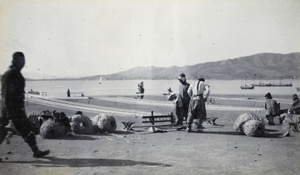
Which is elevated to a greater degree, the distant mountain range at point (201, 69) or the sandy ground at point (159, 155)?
the distant mountain range at point (201, 69)

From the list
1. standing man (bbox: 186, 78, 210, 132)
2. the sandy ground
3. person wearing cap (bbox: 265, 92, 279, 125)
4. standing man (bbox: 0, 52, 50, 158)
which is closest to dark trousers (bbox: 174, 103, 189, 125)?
standing man (bbox: 186, 78, 210, 132)

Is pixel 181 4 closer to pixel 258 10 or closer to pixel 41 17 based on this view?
pixel 258 10

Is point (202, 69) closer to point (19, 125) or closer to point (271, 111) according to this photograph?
point (271, 111)

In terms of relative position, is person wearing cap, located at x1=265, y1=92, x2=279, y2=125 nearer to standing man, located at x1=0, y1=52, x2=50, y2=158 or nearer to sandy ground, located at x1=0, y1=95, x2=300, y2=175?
sandy ground, located at x1=0, y1=95, x2=300, y2=175

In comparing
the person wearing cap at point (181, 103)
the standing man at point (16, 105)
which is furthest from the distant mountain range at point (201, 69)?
the standing man at point (16, 105)

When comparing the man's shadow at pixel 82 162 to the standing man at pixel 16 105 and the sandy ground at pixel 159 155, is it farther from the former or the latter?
the standing man at pixel 16 105

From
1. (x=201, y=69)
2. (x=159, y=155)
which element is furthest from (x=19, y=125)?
(x=201, y=69)
